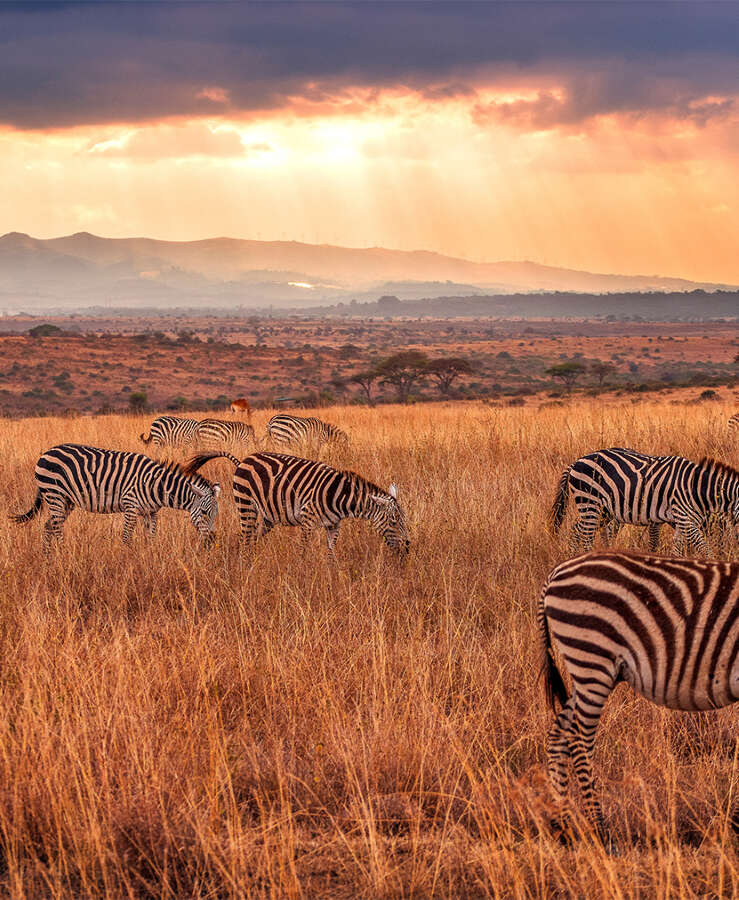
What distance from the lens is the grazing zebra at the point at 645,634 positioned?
13.9 feet

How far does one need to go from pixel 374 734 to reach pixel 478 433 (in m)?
10.6

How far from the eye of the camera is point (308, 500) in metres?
9.23

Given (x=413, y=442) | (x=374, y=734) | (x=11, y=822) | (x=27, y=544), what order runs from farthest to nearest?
(x=413, y=442) → (x=27, y=544) → (x=374, y=734) → (x=11, y=822)

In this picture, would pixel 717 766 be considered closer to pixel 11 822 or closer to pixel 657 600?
pixel 657 600

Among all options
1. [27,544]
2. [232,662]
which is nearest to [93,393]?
[27,544]

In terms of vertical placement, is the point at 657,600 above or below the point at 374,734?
above

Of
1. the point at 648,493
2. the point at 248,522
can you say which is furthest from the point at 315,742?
the point at 648,493

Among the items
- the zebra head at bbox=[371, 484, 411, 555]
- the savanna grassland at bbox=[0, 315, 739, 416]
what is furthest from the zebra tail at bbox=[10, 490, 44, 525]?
the savanna grassland at bbox=[0, 315, 739, 416]

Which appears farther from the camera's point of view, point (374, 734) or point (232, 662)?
point (232, 662)

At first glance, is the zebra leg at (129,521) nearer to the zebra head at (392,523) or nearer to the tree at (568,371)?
the zebra head at (392,523)

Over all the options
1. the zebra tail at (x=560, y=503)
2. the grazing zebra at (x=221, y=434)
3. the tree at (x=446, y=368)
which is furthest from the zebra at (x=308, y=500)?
the tree at (x=446, y=368)

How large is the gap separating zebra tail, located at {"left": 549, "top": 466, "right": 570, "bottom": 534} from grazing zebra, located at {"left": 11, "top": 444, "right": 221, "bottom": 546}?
11.9 feet

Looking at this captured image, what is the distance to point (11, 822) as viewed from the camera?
13.8ft

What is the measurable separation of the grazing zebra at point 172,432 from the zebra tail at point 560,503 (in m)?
10.3
